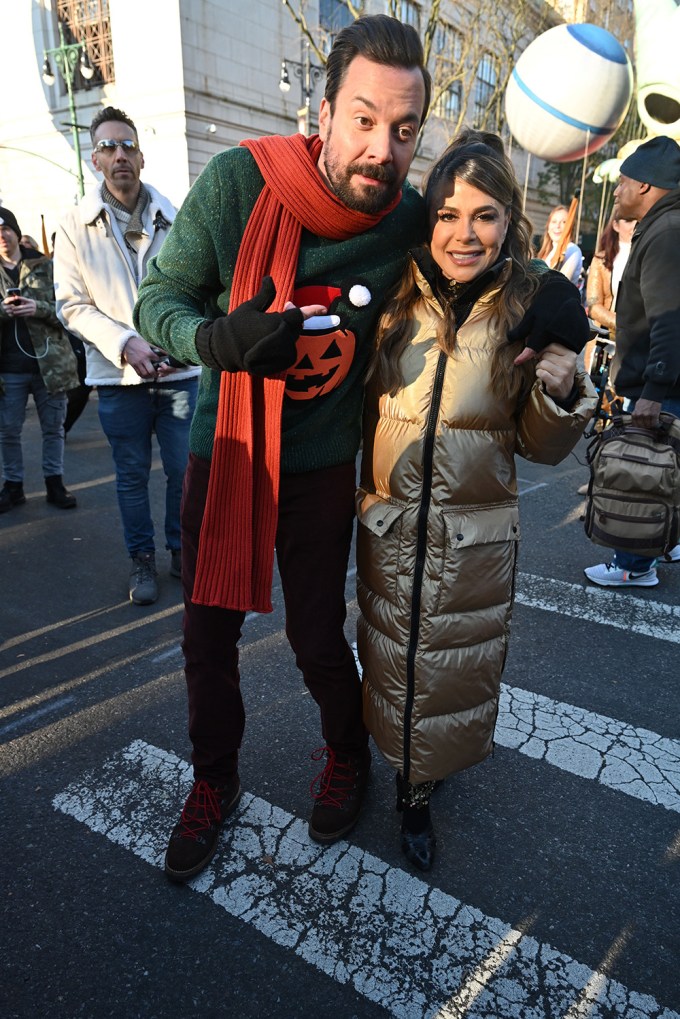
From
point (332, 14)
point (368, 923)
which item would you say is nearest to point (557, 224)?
point (368, 923)

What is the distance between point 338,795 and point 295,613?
60 cm

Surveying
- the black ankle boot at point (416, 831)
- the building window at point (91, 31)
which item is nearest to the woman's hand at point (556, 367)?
the black ankle boot at point (416, 831)

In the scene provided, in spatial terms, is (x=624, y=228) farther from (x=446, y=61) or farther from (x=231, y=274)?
(x=446, y=61)

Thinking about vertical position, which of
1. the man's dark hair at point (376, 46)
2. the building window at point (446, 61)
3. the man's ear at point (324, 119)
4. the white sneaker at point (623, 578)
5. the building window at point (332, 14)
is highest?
the building window at point (332, 14)

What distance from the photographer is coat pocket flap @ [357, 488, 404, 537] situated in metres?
1.76

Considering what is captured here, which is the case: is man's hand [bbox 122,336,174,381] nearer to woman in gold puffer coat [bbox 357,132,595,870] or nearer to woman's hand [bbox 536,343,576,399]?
woman in gold puffer coat [bbox 357,132,595,870]

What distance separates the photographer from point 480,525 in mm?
1733

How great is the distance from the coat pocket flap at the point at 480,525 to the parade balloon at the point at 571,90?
7015mm

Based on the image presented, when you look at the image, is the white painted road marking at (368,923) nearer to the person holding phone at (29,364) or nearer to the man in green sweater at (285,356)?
the man in green sweater at (285,356)

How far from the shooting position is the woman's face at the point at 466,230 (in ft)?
5.24

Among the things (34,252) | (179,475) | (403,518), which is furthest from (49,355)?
(403,518)

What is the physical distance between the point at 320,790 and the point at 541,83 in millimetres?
7706

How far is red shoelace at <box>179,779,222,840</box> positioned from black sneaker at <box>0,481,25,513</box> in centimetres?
347

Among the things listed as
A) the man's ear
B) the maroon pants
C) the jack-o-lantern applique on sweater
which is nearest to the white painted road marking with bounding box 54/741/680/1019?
the maroon pants
